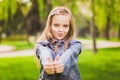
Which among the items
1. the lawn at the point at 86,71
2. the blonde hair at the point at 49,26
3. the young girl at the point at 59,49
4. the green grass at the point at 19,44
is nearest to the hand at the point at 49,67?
the young girl at the point at 59,49

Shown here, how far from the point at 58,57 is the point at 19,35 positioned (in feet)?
88.7

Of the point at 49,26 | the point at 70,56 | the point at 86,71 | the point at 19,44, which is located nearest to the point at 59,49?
the point at 70,56

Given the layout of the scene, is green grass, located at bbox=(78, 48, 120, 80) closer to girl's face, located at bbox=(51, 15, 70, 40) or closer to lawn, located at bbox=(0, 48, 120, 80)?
lawn, located at bbox=(0, 48, 120, 80)

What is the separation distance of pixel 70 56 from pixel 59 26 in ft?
0.82

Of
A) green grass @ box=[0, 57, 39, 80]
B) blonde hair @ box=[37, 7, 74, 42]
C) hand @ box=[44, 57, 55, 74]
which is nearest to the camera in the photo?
hand @ box=[44, 57, 55, 74]

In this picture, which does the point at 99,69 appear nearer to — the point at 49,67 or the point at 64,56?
the point at 64,56

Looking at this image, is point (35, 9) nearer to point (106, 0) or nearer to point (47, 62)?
point (106, 0)

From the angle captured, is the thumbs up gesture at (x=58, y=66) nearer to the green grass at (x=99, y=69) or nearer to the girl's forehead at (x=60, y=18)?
the girl's forehead at (x=60, y=18)

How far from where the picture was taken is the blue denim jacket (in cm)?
178

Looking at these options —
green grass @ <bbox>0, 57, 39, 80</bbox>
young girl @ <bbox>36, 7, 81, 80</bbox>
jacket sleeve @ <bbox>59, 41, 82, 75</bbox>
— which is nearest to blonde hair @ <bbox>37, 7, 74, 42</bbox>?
young girl @ <bbox>36, 7, 81, 80</bbox>

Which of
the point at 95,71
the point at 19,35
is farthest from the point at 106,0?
the point at 19,35

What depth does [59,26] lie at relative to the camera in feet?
6.56

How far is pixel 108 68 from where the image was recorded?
24.9ft

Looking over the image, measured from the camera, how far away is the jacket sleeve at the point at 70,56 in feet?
5.82
